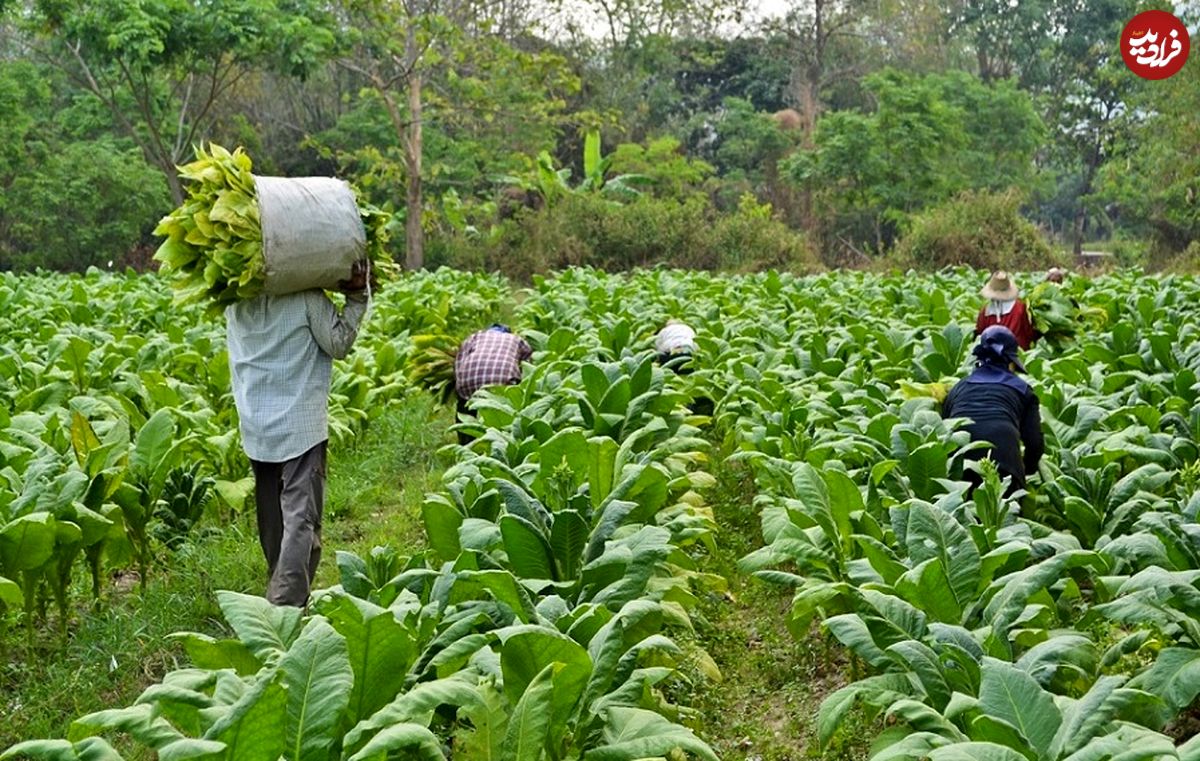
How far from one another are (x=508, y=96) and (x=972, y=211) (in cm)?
1289

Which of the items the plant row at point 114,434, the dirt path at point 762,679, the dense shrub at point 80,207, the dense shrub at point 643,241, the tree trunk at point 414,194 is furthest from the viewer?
the dense shrub at point 80,207

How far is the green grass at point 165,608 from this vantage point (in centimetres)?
516

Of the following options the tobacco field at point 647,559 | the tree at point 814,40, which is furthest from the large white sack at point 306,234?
the tree at point 814,40

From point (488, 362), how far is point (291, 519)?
3.23m

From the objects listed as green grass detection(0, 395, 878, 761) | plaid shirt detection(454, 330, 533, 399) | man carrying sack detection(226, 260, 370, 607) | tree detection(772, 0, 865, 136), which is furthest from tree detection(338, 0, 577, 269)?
man carrying sack detection(226, 260, 370, 607)

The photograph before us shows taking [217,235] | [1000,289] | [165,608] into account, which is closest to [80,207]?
[1000,289]

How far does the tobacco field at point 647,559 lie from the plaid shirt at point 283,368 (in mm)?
689

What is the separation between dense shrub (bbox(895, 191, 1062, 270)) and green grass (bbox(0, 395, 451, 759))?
65.2 ft

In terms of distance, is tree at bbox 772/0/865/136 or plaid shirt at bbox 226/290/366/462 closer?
plaid shirt at bbox 226/290/366/462

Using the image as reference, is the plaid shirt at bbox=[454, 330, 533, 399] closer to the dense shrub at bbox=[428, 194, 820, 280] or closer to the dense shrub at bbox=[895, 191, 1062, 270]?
the dense shrub at bbox=[895, 191, 1062, 270]

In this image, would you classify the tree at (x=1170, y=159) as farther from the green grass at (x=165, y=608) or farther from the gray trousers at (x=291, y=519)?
the gray trousers at (x=291, y=519)

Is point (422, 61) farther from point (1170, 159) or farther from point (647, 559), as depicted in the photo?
point (647, 559)

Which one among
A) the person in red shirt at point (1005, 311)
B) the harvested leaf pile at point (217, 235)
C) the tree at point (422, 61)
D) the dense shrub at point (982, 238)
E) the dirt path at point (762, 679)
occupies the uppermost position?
the tree at point (422, 61)

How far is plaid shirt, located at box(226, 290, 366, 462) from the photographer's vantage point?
224 inches
